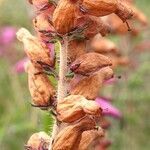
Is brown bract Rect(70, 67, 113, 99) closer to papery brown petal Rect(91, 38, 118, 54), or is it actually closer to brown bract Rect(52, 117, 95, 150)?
brown bract Rect(52, 117, 95, 150)

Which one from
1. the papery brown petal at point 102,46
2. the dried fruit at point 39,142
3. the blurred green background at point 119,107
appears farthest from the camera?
the blurred green background at point 119,107

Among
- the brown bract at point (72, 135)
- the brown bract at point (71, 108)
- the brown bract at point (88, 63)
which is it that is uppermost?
the brown bract at point (88, 63)

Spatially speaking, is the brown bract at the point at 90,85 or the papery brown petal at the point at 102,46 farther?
the papery brown petal at the point at 102,46

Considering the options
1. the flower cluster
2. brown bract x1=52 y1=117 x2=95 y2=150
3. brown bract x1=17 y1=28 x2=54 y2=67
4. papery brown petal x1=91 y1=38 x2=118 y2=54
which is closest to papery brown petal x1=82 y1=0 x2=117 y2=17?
the flower cluster

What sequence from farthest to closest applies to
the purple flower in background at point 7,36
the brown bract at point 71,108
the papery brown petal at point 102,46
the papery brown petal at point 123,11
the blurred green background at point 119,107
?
the purple flower in background at point 7,36 < the blurred green background at point 119,107 < the papery brown petal at point 102,46 < the papery brown petal at point 123,11 < the brown bract at point 71,108

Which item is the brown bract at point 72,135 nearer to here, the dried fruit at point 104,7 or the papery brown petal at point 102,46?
the dried fruit at point 104,7

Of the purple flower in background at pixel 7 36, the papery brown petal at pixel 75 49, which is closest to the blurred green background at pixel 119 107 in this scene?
the purple flower in background at pixel 7 36

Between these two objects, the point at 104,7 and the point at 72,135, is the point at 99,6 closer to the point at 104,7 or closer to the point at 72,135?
the point at 104,7
